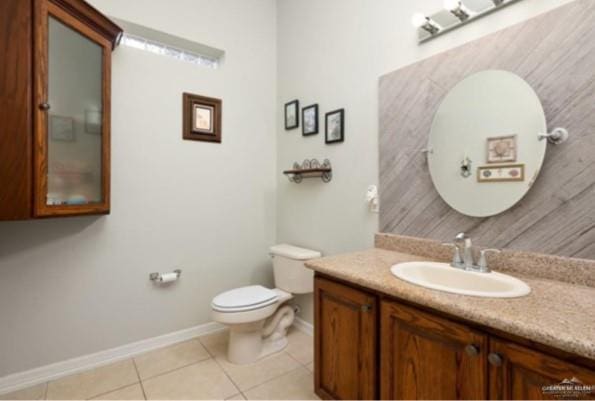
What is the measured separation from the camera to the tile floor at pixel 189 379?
1.63 meters

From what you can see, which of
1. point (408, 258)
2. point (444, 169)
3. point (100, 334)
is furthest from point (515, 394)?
point (100, 334)

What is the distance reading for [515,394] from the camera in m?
0.84

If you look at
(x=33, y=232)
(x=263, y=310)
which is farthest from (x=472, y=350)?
(x=33, y=232)

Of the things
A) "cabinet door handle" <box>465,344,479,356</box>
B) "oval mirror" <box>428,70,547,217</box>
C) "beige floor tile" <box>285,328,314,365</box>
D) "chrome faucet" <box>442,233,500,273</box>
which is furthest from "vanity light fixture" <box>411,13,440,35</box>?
"beige floor tile" <box>285,328,314,365</box>

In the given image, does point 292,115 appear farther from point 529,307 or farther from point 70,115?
point 529,307

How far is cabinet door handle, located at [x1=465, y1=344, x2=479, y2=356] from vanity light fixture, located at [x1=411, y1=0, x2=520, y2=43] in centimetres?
143

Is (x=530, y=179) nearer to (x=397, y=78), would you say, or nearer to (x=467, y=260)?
(x=467, y=260)

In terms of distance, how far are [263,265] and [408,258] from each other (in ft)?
4.73

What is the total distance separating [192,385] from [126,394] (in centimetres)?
35

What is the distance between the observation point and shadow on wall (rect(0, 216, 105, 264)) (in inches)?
65.2

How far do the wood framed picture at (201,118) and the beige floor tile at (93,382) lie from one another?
1.62 meters

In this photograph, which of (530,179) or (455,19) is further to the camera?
(455,19)

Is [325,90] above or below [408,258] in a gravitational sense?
above

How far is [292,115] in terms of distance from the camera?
2453 millimetres
